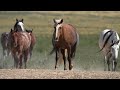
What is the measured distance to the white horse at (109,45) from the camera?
41.1ft

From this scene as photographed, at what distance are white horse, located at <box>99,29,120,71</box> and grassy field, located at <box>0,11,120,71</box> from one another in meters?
0.17

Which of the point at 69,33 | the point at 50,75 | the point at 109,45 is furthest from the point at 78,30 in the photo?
the point at 50,75

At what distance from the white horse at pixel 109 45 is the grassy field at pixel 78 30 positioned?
0.17 m

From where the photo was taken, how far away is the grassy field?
1144cm

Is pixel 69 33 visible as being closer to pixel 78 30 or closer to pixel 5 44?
pixel 78 30

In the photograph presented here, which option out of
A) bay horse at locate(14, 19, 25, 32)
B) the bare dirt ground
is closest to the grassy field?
bay horse at locate(14, 19, 25, 32)

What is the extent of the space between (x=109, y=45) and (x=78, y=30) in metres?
1.26

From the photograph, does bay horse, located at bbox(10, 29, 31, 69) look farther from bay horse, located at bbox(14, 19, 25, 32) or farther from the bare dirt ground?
the bare dirt ground

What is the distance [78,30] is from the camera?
12.4 meters
